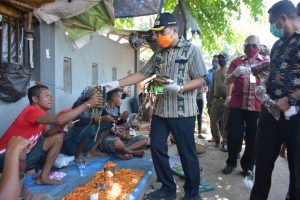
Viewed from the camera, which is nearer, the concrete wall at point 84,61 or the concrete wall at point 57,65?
the concrete wall at point 57,65

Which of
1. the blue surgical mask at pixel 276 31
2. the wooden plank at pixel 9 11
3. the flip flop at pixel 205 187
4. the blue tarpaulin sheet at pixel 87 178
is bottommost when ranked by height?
the flip flop at pixel 205 187

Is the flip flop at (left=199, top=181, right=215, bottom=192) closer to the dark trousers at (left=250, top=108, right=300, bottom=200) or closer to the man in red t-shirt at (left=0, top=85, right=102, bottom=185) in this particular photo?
the dark trousers at (left=250, top=108, right=300, bottom=200)

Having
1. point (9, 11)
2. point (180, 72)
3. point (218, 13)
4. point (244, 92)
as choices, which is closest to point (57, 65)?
point (9, 11)

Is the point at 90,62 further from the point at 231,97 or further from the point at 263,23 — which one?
the point at 263,23

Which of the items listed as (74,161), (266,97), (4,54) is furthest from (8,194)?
(4,54)

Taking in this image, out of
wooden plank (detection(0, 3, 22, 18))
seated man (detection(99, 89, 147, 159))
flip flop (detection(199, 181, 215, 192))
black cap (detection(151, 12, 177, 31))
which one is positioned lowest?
flip flop (detection(199, 181, 215, 192))

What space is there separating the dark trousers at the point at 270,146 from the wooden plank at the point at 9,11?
12.0 feet

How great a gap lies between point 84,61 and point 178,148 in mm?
4094

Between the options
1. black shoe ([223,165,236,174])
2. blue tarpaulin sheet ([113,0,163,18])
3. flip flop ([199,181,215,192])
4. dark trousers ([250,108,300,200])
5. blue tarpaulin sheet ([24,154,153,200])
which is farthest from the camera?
blue tarpaulin sheet ([113,0,163,18])

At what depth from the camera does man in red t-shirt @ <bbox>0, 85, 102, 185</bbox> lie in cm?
340

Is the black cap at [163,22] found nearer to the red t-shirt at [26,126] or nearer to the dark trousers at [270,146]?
the dark trousers at [270,146]

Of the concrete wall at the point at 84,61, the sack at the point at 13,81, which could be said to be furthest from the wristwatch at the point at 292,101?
the concrete wall at the point at 84,61

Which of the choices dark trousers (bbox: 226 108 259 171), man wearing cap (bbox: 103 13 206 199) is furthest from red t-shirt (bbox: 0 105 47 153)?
dark trousers (bbox: 226 108 259 171)

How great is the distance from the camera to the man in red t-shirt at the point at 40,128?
3.40 metres
